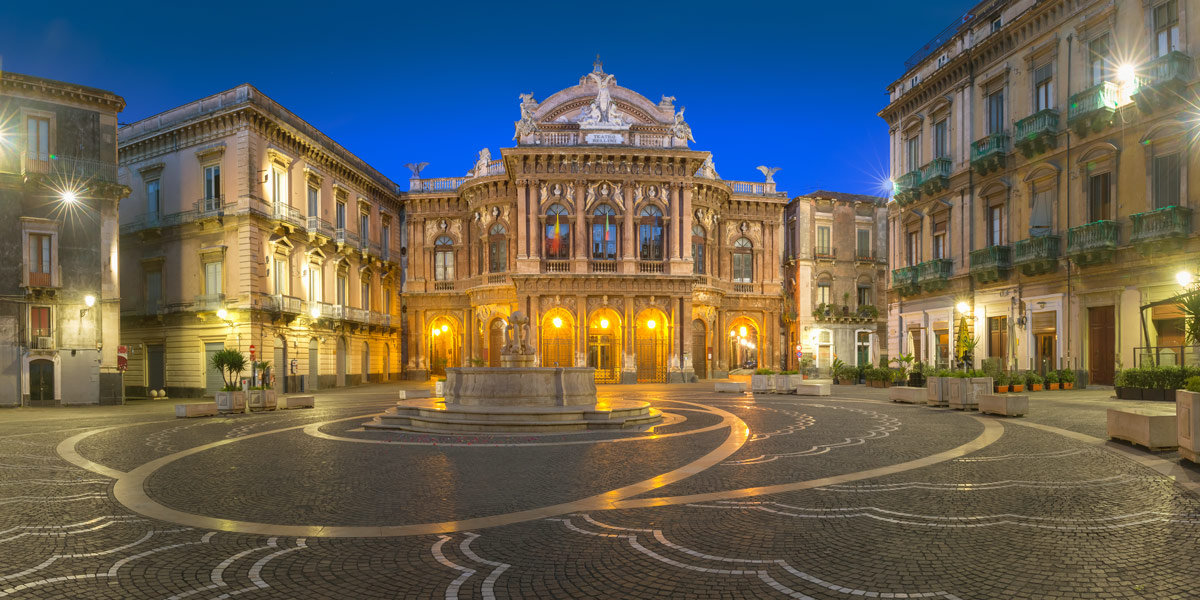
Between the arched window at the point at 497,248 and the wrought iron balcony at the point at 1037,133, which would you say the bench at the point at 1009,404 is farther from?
the arched window at the point at 497,248

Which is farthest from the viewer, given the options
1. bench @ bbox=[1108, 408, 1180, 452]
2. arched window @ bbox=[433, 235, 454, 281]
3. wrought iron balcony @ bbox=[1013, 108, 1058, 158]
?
arched window @ bbox=[433, 235, 454, 281]

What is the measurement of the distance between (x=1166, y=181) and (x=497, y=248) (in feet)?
112

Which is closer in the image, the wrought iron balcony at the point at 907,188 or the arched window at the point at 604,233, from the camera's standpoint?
the wrought iron balcony at the point at 907,188

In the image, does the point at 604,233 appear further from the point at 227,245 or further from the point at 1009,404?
the point at 1009,404

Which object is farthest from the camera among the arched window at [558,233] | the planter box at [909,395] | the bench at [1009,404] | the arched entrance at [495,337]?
the arched entrance at [495,337]

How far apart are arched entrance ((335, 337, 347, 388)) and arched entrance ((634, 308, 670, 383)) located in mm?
17397

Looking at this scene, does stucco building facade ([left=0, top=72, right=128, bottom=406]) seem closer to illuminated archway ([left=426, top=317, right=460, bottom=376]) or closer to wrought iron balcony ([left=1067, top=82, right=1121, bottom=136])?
illuminated archway ([left=426, top=317, right=460, bottom=376])

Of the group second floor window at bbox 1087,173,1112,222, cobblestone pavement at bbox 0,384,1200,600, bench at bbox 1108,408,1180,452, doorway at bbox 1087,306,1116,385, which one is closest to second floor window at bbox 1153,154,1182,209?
second floor window at bbox 1087,173,1112,222

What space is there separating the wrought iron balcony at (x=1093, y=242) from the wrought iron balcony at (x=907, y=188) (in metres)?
9.12

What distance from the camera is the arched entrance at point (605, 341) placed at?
42188 mm

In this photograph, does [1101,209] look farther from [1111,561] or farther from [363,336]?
[363,336]

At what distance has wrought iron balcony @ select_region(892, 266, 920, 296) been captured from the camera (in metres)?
34.2

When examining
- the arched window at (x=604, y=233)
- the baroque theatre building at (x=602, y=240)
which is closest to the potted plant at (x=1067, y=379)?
the baroque theatre building at (x=602, y=240)

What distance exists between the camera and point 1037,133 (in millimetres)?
26500
